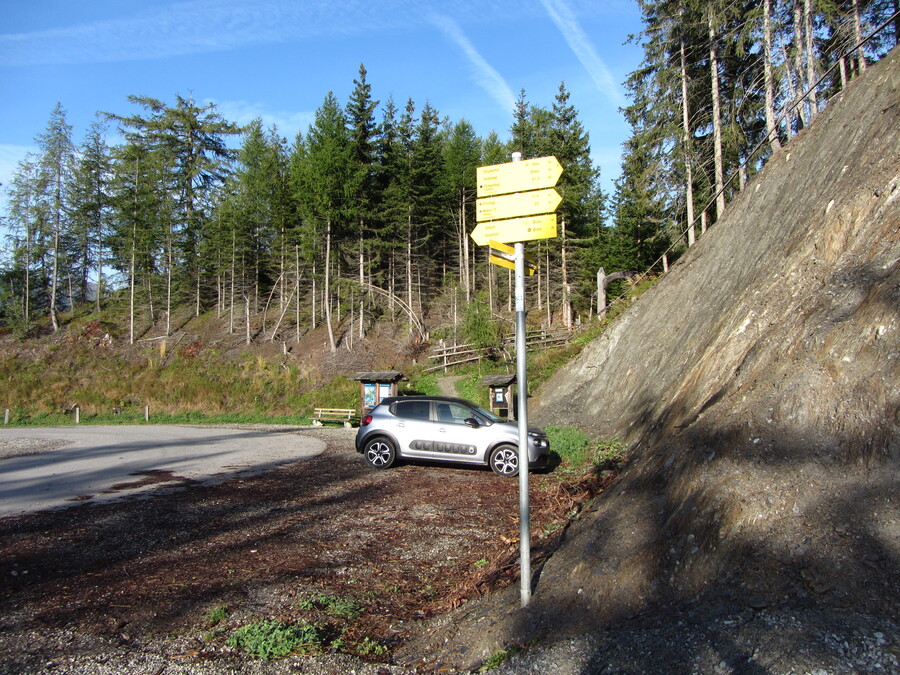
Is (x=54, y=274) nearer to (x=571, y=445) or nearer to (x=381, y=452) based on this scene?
(x=381, y=452)

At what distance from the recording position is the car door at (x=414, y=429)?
11984mm

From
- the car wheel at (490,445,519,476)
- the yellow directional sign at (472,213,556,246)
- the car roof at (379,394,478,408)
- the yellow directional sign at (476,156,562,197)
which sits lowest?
the car wheel at (490,445,519,476)

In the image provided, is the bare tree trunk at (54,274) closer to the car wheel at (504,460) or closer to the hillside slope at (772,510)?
the car wheel at (504,460)

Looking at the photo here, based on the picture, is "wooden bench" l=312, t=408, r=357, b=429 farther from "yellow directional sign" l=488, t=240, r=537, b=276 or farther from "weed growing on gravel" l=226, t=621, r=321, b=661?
"yellow directional sign" l=488, t=240, r=537, b=276

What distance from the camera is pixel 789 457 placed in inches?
160

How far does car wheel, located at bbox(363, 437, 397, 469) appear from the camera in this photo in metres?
12.2

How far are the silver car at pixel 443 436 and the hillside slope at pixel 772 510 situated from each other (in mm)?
4418

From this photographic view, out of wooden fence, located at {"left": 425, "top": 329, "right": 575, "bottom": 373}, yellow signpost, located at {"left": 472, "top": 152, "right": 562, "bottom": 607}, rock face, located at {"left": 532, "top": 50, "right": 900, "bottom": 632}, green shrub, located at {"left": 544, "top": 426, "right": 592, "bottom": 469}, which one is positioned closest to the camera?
rock face, located at {"left": 532, "top": 50, "right": 900, "bottom": 632}

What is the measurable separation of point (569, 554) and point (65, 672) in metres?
3.79

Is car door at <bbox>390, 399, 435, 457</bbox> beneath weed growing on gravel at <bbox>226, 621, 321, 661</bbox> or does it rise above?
above

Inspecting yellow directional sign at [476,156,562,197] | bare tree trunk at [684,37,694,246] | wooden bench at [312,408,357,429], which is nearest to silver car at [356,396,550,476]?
yellow directional sign at [476,156,562,197]

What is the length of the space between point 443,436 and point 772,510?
8.50 metres

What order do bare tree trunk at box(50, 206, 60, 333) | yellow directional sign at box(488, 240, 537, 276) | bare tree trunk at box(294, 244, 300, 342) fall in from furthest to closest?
1. bare tree trunk at box(50, 206, 60, 333)
2. bare tree trunk at box(294, 244, 300, 342)
3. yellow directional sign at box(488, 240, 537, 276)

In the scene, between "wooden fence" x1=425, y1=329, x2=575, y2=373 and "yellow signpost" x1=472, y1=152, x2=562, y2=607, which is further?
"wooden fence" x1=425, y1=329, x2=575, y2=373
